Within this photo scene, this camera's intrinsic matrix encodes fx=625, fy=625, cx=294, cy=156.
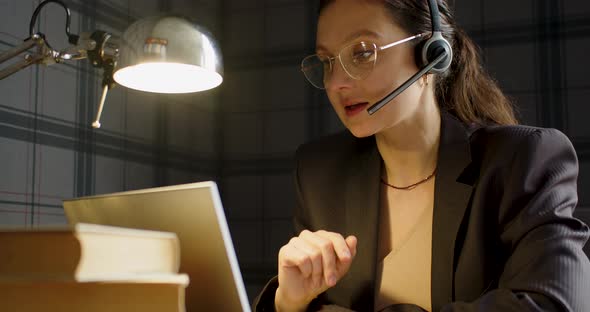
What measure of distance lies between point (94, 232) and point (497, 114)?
1.07 metres

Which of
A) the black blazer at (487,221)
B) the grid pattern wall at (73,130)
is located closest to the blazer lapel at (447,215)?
the black blazer at (487,221)

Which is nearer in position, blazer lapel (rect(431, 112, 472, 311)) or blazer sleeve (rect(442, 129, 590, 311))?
blazer sleeve (rect(442, 129, 590, 311))

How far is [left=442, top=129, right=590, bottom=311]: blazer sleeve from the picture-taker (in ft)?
3.10

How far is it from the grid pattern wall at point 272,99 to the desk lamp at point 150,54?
1.34m

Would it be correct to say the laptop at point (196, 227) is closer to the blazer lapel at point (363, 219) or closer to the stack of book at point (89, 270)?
the stack of book at point (89, 270)

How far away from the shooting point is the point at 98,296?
21.8 inches

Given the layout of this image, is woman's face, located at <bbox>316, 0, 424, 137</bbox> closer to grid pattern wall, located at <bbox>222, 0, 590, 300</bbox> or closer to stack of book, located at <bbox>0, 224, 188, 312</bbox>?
stack of book, located at <bbox>0, 224, 188, 312</bbox>

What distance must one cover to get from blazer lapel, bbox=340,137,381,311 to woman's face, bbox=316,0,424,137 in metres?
0.15

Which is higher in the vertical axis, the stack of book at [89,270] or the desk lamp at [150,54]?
the desk lamp at [150,54]

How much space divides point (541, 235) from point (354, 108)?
0.41 m

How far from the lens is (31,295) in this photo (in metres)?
0.54

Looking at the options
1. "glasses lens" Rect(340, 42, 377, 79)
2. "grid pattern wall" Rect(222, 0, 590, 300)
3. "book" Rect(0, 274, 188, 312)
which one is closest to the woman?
"glasses lens" Rect(340, 42, 377, 79)

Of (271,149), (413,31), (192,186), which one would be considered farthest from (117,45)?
(271,149)

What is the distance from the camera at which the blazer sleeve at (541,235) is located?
0.94m
